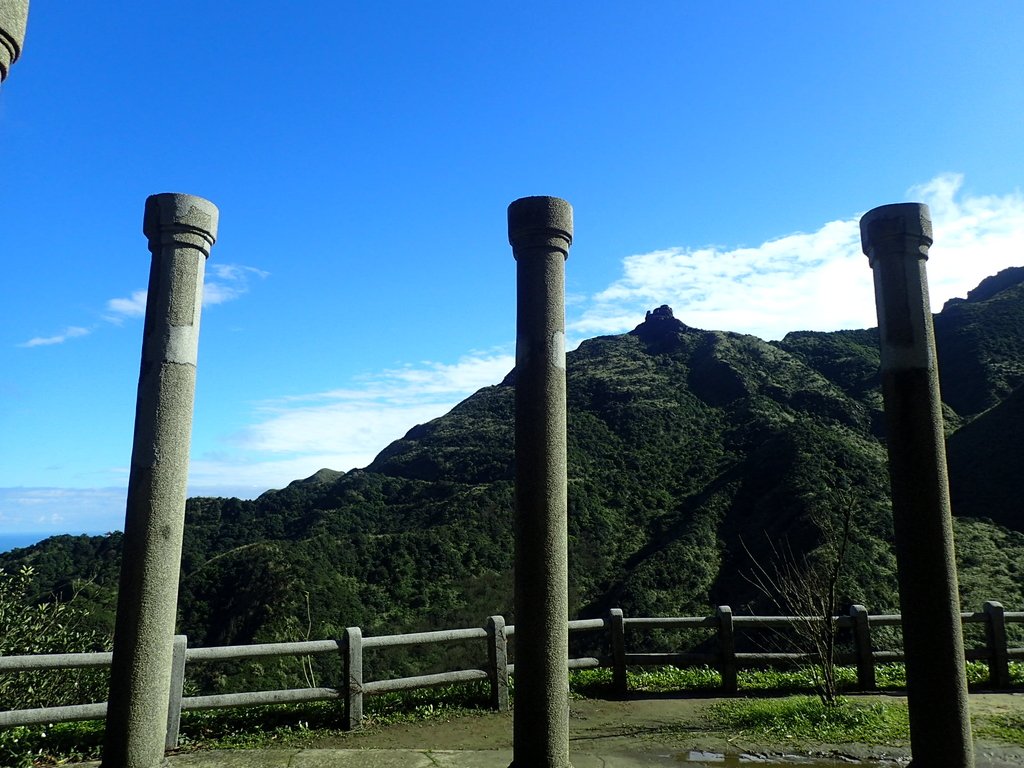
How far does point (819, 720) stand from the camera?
23.4ft

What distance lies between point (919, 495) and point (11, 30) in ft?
A: 19.3

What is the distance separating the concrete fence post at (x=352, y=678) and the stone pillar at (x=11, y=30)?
5662 mm

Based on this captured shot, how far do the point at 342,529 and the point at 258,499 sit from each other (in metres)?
10.7

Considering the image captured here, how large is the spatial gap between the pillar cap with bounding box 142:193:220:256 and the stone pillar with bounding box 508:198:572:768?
7.34 ft

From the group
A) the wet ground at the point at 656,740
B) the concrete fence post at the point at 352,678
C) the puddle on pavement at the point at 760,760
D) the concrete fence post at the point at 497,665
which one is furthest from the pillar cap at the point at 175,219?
the puddle on pavement at the point at 760,760

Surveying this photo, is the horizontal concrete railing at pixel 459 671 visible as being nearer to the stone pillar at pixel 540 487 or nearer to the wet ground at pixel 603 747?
the wet ground at pixel 603 747

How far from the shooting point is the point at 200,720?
713cm

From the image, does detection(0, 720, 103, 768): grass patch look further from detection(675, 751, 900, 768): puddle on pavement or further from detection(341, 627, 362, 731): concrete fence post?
detection(675, 751, 900, 768): puddle on pavement

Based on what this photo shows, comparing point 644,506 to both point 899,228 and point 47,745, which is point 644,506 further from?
point 899,228

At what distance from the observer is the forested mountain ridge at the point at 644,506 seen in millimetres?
26031

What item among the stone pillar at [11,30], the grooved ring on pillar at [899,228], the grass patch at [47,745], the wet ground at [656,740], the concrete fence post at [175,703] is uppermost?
the stone pillar at [11,30]

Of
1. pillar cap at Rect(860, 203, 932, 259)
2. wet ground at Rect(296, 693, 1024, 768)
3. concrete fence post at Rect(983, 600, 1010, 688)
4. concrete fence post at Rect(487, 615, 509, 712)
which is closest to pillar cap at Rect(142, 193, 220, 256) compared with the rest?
wet ground at Rect(296, 693, 1024, 768)

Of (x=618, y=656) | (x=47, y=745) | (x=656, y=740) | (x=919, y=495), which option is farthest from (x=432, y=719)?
(x=919, y=495)

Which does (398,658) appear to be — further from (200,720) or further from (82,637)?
(200,720)
